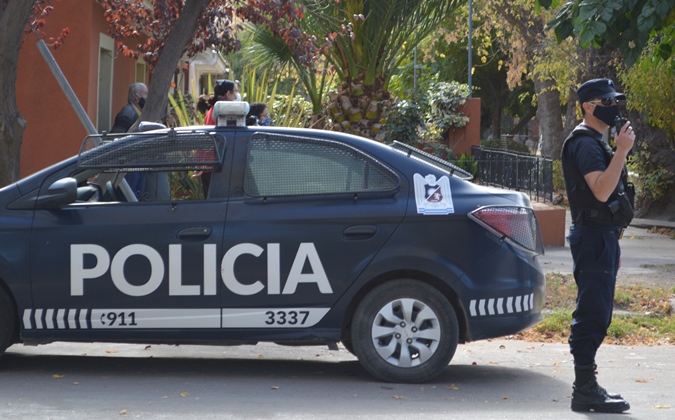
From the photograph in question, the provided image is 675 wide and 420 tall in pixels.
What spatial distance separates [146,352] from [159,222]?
5.09 feet

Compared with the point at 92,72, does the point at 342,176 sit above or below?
below

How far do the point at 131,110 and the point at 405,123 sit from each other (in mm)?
6456

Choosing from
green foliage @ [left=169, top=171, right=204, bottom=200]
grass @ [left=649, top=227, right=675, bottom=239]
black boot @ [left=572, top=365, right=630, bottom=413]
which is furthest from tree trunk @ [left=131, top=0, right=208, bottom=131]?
grass @ [left=649, top=227, right=675, bottom=239]

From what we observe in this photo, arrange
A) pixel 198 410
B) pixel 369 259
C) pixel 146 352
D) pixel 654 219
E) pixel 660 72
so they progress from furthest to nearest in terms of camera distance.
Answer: pixel 654 219 < pixel 660 72 < pixel 146 352 < pixel 369 259 < pixel 198 410

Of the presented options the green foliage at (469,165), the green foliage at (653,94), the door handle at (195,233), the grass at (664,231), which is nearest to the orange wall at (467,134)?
the green foliage at (469,165)

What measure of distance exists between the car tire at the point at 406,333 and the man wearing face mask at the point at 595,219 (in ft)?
3.08

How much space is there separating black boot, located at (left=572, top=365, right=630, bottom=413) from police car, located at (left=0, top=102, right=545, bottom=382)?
0.83 meters

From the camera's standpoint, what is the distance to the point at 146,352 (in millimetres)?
7598

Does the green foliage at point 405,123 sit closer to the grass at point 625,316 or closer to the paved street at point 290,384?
the grass at point 625,316


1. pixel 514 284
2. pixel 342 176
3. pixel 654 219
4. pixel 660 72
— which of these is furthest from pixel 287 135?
pixel 654 219

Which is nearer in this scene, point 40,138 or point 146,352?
point 146,352

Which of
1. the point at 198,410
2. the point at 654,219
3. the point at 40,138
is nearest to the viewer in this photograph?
the point at 198,410

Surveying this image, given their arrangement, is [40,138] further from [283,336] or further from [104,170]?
[283,336]

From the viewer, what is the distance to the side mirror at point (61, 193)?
6.39m
